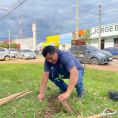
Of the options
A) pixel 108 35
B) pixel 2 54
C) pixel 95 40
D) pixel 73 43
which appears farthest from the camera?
pixel 95 40

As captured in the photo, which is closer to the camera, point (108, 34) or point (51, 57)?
point (51, 57)

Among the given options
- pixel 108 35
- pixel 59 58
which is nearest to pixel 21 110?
pixel 59 58

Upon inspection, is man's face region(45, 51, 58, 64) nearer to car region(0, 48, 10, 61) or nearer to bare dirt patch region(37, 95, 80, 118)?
bare dirt patch region(37, 95, 80, 118)

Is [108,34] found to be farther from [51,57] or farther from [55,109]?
[55,109]

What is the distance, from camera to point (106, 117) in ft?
7.46

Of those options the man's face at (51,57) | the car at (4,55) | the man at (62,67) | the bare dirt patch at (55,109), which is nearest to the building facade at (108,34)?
the car at (4,55)

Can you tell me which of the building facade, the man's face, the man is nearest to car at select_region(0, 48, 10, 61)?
the man

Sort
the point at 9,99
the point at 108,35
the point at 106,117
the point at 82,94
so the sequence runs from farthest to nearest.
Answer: the point at 108,35
the point at 82,94
the point at 9,99
the point at 106,117

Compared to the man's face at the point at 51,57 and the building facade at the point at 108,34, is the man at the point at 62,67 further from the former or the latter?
the building facade at the point at 108,34

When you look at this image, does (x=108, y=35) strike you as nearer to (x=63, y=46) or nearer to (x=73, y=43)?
(x=63, y=46)

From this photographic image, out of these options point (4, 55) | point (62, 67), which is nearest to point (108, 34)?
point (4, 55)

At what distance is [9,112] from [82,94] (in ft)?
4.92

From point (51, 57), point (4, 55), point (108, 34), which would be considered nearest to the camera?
point (51, 57)

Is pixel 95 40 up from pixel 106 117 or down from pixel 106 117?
up
